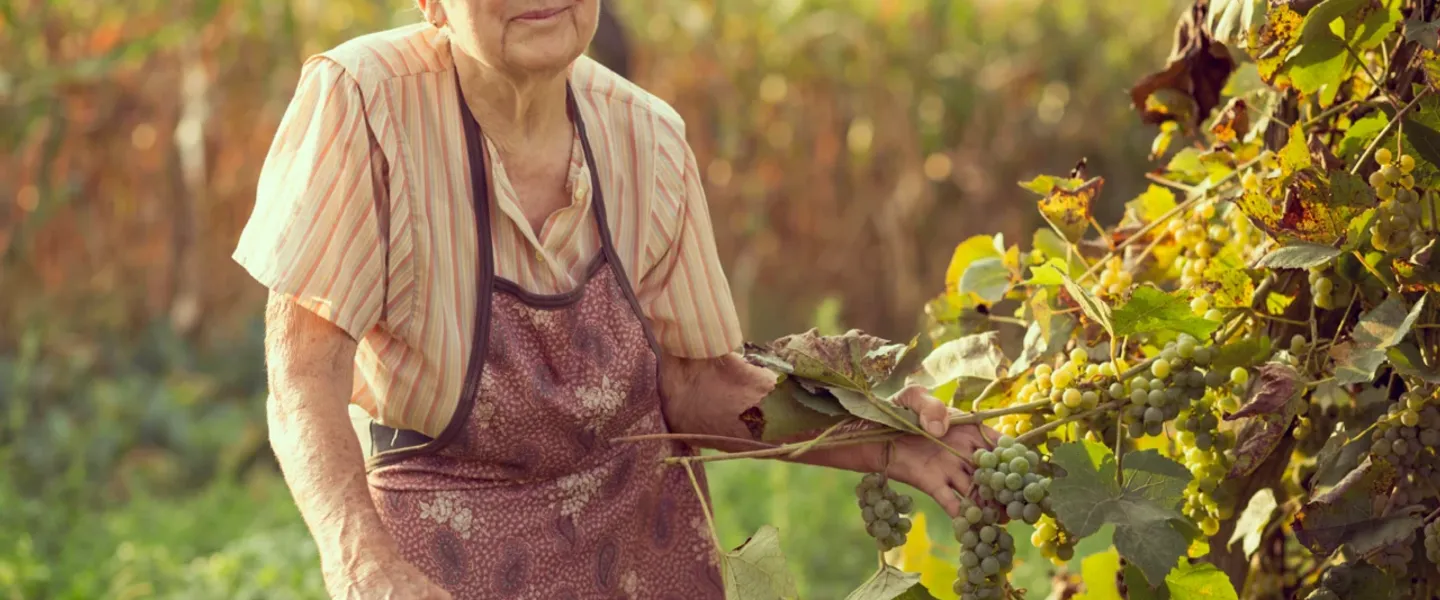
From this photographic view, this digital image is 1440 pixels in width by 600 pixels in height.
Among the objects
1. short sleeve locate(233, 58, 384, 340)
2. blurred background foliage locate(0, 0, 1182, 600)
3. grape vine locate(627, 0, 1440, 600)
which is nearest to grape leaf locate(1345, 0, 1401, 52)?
grape vine locate(627, 0, 1440, 600)

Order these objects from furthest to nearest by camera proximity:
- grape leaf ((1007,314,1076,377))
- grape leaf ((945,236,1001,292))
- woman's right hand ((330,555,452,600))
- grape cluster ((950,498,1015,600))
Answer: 1. grape leaf ((945,236,1001,292))
2. grape leaf ((1007,314,1076,377))
3. grape cluster ((950,498,1015,600))
4. woman's right hand ((330,555,452,600))

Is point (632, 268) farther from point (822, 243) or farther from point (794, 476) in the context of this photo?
point (822, 243)

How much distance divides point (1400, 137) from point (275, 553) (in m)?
2.97

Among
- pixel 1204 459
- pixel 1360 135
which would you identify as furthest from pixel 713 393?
pixel 1360 135

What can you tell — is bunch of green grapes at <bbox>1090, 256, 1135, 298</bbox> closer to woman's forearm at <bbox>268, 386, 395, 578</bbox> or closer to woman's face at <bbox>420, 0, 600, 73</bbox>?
woman's face at <bbox>420, 0, 600, 73</bbox>

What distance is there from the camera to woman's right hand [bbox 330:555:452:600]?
154cm

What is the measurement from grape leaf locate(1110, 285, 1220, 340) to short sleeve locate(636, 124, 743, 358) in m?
0.49

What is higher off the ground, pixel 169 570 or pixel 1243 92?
pixel 1243 92

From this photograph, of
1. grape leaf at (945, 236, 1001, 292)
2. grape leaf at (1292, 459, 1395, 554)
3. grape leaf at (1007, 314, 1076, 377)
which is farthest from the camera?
grape leaf at (945, 236, 1001, 292)

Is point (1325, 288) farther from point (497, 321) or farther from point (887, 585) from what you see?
point (497, 321)

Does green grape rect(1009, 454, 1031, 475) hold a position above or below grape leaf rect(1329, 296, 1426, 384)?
below

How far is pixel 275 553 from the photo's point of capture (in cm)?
394

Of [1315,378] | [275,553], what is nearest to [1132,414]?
[1315,378]

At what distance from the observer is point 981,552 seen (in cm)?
163
